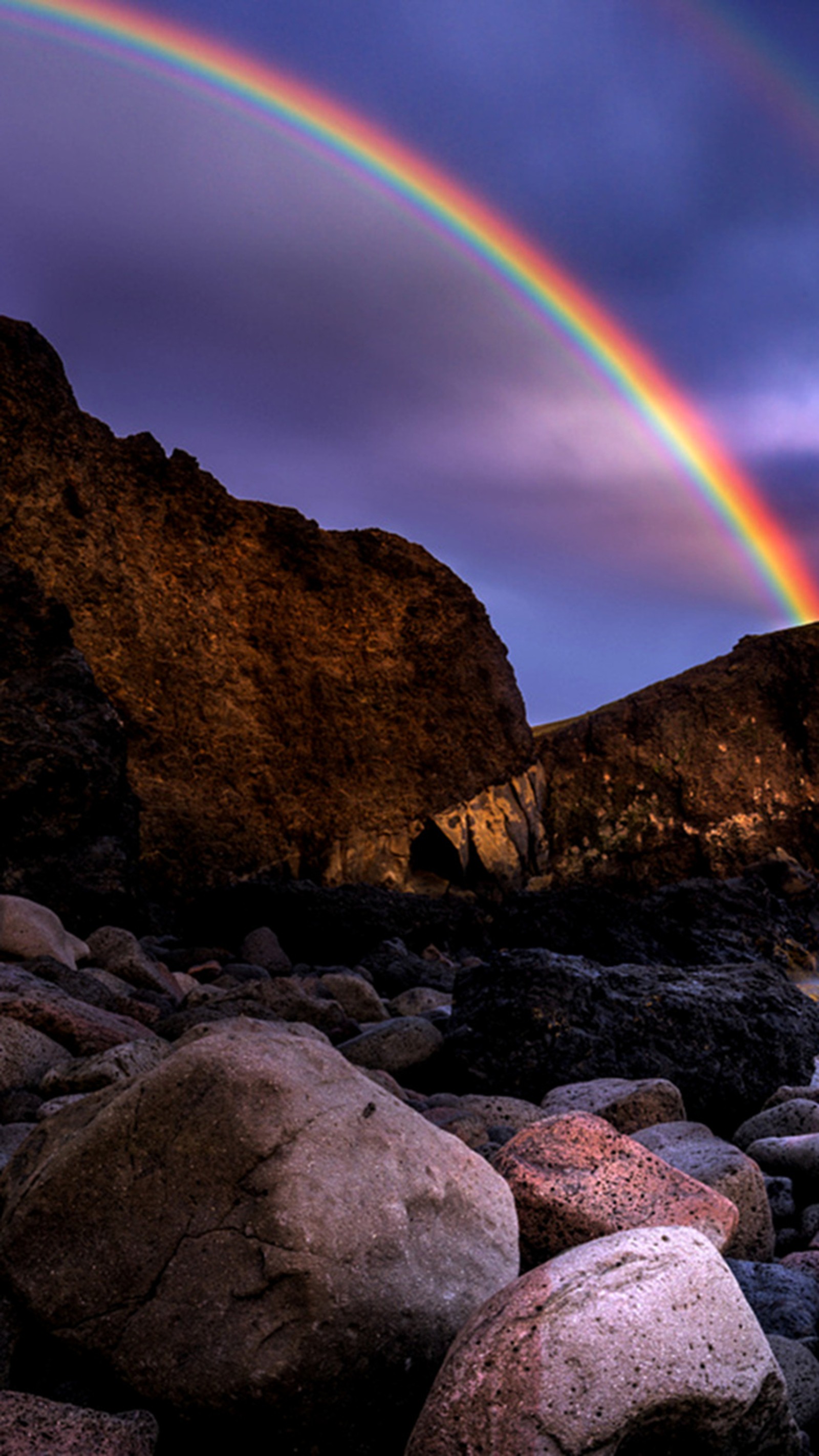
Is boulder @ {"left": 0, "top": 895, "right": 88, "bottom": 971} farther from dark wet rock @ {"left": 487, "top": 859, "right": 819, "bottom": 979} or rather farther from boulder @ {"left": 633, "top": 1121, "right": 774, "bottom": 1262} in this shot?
dark wet rock @ {"left": 487, "top": 859, "right": 819, "bottom": 979}

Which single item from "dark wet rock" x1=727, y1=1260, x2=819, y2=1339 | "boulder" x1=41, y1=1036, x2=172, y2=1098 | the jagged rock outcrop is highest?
the jagged rock outcrop

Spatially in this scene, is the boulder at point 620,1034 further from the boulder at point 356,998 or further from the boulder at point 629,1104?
the boulder at point 356,998

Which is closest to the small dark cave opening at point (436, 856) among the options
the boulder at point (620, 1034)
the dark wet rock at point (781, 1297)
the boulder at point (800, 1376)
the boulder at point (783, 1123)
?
the boulder at point (620, 1034)

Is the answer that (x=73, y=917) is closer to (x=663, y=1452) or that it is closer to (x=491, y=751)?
(x=663, y=1452)

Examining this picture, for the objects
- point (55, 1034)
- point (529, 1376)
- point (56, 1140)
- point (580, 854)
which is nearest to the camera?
point (529, 1376)

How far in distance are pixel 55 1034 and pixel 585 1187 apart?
2.03 m

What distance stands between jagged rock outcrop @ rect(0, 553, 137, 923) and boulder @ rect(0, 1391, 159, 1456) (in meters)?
5.82

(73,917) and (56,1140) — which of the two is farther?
(73,917)

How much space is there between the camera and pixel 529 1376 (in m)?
1.41

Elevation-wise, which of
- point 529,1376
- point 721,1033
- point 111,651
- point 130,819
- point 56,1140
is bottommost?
point 721,1033

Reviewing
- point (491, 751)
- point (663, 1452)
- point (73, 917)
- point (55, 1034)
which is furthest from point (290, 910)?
point (663, 1452)

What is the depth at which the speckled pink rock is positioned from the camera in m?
2.32

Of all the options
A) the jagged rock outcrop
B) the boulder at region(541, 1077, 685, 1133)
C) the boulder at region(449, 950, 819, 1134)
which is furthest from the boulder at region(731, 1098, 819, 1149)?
the jagged rock outcrop

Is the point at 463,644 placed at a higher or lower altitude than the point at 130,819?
higher
